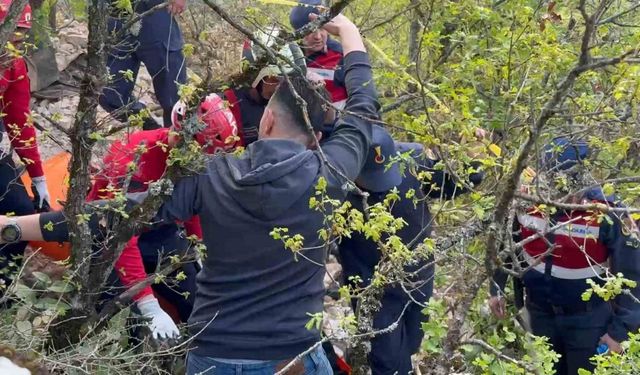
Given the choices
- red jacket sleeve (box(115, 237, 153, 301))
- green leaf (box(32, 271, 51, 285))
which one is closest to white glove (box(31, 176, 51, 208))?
green leaf (box(32, 271, 51, 285))

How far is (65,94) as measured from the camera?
6.55m

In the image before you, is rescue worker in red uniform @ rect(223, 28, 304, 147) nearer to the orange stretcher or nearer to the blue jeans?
the orange stretcher

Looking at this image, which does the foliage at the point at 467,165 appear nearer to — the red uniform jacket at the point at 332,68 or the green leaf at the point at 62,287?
the green leaf at the point at 62,287

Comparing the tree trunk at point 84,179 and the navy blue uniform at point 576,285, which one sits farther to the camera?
the navy blue uniform at point 576,285

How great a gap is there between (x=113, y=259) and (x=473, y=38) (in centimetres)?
242

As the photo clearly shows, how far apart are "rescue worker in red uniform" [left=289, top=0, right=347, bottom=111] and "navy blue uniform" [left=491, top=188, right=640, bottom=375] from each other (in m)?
1.18

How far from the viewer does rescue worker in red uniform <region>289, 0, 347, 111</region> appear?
4.37 metres

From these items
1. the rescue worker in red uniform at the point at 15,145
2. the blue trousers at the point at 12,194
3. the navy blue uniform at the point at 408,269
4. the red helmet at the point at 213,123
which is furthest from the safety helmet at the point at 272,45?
the blue trousers at the point at 12,194

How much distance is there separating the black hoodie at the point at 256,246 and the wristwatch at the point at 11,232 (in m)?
0.11

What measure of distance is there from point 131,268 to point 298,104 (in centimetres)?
113

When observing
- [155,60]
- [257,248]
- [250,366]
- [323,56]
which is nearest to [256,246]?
[257,248]

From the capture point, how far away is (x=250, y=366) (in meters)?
3.16

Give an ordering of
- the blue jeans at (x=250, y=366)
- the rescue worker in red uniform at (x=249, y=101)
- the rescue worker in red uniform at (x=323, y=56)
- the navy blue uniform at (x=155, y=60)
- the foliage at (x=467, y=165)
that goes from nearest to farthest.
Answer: the foliage at (x=467, y=165)
the blue jeans at (x=250, y=366)
the rescue worker in red uniform at (x=249, y=101)
the rescue worker in red uniform at (x=323, y=56)
the navy blue uniform at (x=155, y=60)

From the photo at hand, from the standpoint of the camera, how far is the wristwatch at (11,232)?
3182 mm
